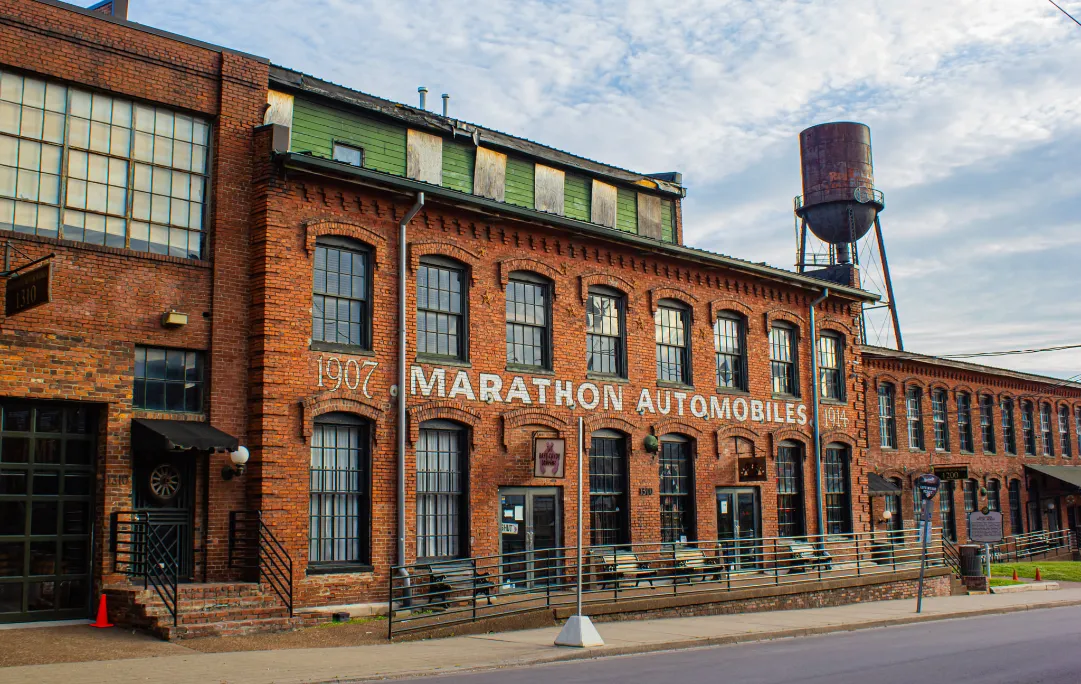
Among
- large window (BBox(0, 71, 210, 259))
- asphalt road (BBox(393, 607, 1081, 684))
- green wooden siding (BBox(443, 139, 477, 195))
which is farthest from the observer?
green wooden siding (BBox(443, 139, 477, 195))

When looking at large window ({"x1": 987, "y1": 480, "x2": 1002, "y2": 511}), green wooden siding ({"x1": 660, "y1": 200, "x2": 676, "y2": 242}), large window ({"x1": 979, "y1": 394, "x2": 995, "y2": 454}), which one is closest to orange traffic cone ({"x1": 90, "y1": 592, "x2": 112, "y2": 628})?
green wooden siding ({"x1": 660, "y1": 200, "x2": 676, "y2": 242})

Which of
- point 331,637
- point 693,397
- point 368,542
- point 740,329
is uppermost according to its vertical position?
point 740,329

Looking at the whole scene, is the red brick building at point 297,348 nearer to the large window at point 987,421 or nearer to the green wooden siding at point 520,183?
the green wooden siding at point 520,183

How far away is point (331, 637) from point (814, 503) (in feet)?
49.9

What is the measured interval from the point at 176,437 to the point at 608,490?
9.85m

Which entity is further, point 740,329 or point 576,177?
point 576,177

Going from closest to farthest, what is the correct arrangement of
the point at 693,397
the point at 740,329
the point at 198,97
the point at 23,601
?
1. the point at 23,601
2. the point at 198,97
3. the point at 693,397
4. the point at 740,329

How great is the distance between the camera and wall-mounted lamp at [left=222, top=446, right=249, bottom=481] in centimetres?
1639

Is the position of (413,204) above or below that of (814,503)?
above

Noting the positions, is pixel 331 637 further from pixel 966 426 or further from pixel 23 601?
pixel 966 426

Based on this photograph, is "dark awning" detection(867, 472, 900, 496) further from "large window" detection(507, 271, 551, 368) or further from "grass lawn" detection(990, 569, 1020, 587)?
"large window" detection(507, 271, 551, 368)

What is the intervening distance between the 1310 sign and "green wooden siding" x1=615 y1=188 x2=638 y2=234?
17.0 metres

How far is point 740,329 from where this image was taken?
2611 cm

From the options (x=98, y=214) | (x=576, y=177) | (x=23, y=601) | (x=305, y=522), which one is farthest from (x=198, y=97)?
(x=576, y=177)
